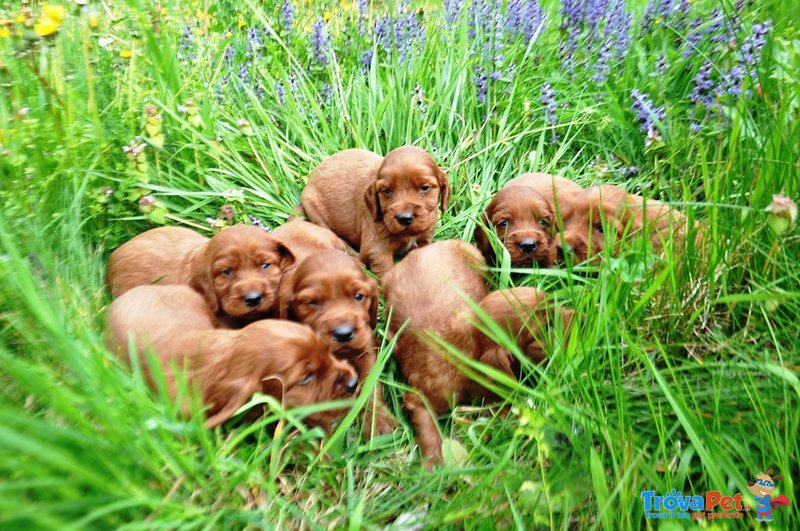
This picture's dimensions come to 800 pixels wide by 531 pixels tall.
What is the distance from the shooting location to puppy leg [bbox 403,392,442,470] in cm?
293

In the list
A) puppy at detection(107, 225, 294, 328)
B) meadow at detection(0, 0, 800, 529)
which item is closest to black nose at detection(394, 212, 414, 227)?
meadow at detection(0, 0, 800, 529)

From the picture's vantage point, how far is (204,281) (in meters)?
3.49

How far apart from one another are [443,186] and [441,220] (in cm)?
37

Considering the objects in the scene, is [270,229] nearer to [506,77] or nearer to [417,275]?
[417,275]

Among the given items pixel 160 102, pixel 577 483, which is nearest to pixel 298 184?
pixel 160 102

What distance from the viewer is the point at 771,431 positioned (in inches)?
82.7

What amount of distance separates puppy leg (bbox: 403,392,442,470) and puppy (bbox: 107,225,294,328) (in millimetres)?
968

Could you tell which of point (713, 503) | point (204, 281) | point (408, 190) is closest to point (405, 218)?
point (408, 190)

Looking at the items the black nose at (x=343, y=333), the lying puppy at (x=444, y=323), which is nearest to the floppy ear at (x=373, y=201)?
the lying puppy at (x=444, y=323)

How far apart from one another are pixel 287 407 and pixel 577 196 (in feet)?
7.66

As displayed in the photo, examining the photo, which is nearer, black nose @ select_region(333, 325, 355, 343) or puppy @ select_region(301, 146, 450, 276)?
black nose @ select_region(333, 325, 355, 343)

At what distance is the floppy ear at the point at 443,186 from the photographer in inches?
167

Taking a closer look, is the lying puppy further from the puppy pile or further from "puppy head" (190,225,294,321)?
"puppy head" (190,225,294,321)

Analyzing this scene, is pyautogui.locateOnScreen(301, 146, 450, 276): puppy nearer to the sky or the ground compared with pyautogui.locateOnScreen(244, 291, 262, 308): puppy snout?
nearer to the sky
